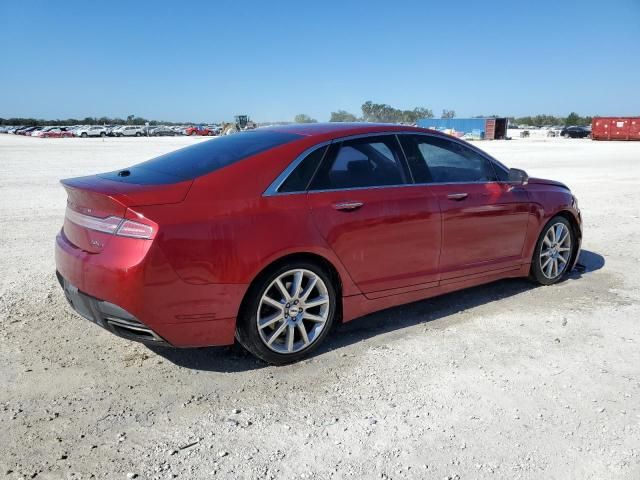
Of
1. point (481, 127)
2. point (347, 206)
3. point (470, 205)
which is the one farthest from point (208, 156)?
point (481, 127)

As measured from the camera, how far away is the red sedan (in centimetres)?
323

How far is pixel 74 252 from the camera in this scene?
11.5 ft

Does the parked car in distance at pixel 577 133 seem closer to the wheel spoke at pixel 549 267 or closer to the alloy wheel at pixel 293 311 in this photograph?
the wheel spoke at pixel 549 267

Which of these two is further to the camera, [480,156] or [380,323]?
[480,156]

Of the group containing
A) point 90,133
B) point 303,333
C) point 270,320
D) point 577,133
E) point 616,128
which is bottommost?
point 303,333

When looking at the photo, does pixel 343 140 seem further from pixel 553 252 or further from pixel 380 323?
pixel 553 252

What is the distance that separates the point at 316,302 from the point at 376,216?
78 cm

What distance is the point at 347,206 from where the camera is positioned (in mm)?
3865

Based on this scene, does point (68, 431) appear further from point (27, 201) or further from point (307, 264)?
point (27, 201)

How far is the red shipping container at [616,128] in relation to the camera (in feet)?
178

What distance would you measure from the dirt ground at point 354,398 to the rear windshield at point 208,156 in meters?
1.29

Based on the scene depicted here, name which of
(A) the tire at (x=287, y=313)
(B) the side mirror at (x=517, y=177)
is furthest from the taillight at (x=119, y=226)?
(B) the side mirror at (x=517, y=177)

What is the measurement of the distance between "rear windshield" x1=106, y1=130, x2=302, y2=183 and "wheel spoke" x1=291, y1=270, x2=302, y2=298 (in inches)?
33.9

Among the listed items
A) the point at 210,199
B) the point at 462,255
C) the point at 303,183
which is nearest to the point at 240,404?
the point at 210,199
